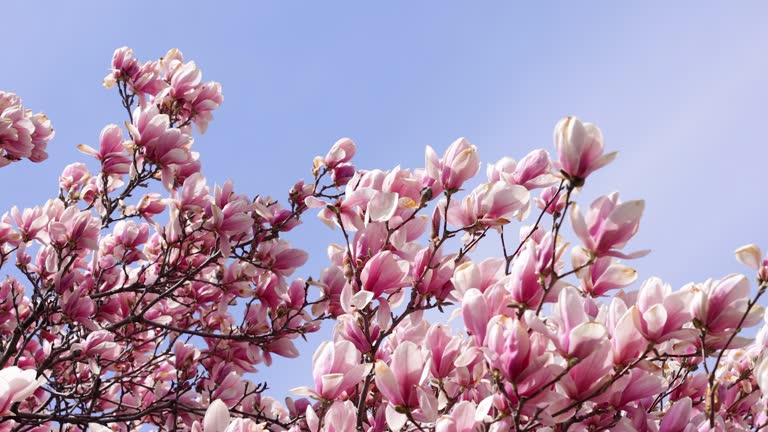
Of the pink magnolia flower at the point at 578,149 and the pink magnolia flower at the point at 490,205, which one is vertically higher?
the pink magnolia flower at the point at 490,205

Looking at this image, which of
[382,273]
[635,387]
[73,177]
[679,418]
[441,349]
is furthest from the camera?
[73,177]

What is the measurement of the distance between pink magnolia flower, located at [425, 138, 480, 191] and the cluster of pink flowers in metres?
2.45

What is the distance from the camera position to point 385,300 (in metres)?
2.22

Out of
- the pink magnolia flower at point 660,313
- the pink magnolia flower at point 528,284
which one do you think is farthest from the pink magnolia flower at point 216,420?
the pink magnolia flower at point 660,313

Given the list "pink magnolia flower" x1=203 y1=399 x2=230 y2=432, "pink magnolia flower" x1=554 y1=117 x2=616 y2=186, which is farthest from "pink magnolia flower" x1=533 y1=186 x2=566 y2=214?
"pink magnolia flower" x1=203 y1=399 x2=230 y2=432

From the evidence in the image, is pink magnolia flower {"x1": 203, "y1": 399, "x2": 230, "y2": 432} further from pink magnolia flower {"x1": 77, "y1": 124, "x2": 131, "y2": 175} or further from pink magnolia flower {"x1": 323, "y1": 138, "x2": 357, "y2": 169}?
pink magnolia flower {"x1": 77, "y1": 124, "x2": 131, "y2": 175}

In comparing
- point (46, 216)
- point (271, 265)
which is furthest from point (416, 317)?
point (46, 216)

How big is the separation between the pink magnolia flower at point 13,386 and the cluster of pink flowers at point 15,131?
2.16 metres

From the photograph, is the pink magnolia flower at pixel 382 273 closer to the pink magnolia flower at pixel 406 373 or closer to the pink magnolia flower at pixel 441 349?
the pink magnolia flower at pixel 441 349

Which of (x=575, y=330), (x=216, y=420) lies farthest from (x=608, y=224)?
(x=216, y=420)

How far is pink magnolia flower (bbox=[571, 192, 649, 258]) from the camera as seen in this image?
62.4 inches

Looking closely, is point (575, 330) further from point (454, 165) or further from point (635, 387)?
point (454, 165)

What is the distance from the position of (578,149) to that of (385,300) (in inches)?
36.9

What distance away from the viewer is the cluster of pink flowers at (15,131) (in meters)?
3.35
